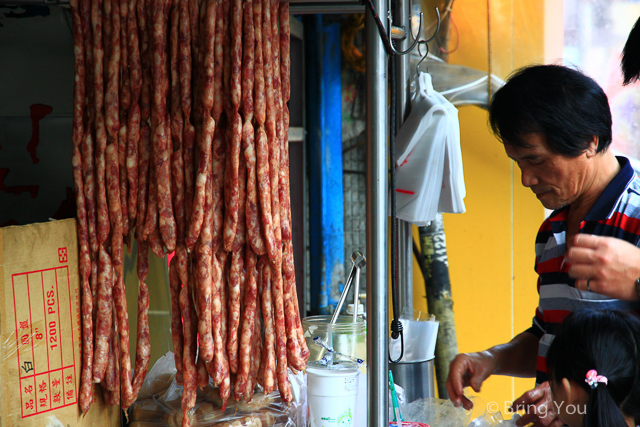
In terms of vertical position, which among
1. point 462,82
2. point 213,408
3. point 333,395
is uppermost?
point 462,82

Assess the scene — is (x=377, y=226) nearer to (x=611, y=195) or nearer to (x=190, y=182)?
(x=190, y=182)

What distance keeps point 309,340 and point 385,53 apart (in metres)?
0.96

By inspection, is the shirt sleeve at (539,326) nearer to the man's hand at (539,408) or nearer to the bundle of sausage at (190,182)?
the man's hand at (539,408)

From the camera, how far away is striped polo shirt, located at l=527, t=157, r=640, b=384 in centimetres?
156

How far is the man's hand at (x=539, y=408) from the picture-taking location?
166 centimetres

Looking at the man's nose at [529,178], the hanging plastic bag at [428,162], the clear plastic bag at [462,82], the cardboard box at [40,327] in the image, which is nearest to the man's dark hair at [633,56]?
the man's nose at [529,178]

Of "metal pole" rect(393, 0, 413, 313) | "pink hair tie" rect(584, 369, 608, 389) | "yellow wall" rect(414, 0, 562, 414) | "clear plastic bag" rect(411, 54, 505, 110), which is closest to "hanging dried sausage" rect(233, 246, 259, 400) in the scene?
"pink hair tie" rect(584, 369, 608, 389)

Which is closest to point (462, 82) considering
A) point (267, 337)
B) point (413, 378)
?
point (413, 378)

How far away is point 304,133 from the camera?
369cm

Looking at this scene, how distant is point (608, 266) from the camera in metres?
1.26

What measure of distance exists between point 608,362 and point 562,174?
64cm

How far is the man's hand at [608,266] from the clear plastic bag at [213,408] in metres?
0.92

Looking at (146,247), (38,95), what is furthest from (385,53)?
(38,95)

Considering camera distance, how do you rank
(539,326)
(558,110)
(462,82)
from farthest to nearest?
(462,82) < (539,326) < (558,110)
